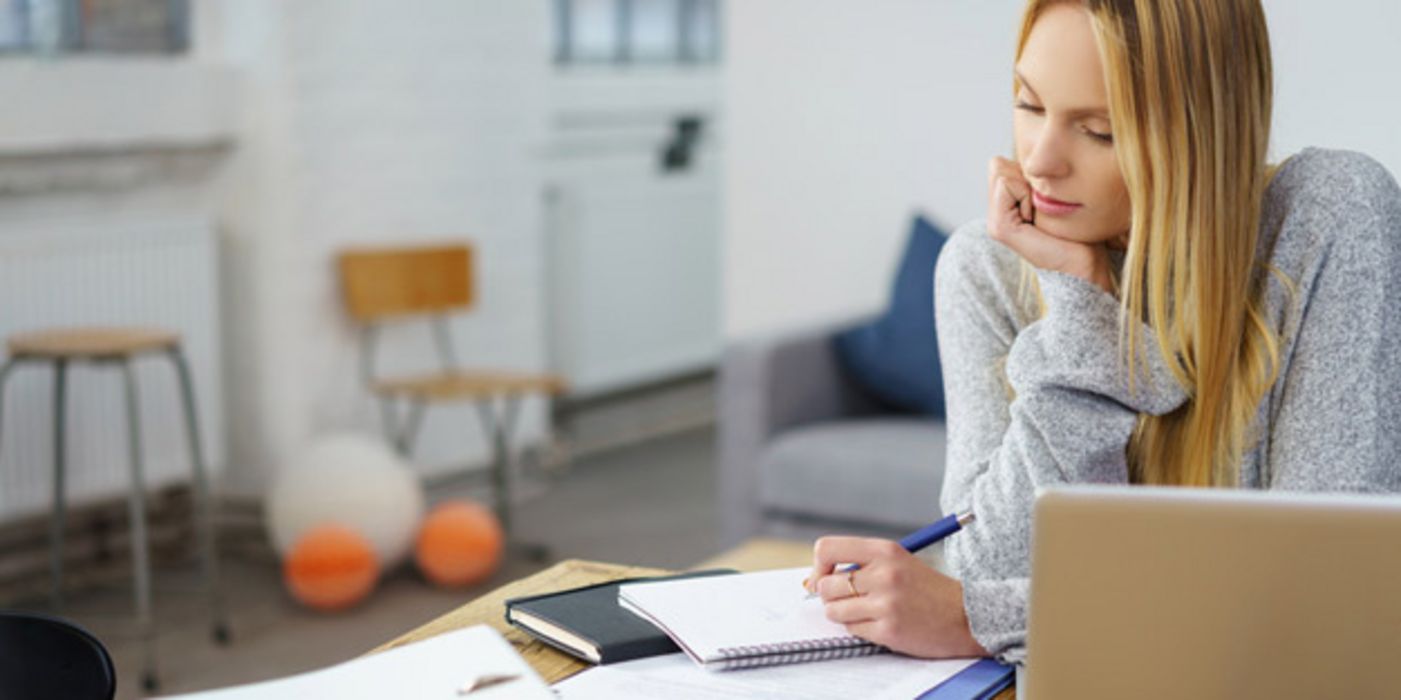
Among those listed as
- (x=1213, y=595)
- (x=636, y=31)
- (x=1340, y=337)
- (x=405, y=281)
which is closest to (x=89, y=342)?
(x=405, y=281)

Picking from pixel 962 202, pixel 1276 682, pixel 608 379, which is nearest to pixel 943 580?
pixel 1276 682

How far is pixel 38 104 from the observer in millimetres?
3469

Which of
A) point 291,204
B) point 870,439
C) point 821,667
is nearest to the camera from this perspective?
point 821,667

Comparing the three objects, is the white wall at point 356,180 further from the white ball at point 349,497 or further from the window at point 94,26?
the white ball at point 349,497

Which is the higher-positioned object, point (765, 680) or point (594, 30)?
point (594, 30)

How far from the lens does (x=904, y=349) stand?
131 inches

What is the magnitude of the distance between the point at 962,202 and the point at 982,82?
26 cm

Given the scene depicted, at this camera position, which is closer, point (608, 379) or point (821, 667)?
point (821, 667)

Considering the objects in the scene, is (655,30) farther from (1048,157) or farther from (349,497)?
(1048,157)

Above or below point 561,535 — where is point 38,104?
above

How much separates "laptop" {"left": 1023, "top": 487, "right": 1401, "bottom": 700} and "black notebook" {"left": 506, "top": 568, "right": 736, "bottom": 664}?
33cm

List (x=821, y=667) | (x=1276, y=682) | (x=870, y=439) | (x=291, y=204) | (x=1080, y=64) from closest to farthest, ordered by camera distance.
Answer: (x=1276, y=682) → (x=821, y=667) → (x=1080, y=64) → (x=870, y=439) → (x=291, y=204)

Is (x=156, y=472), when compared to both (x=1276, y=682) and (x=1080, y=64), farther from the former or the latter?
(x=1276, y=682)

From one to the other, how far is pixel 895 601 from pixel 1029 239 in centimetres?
34
